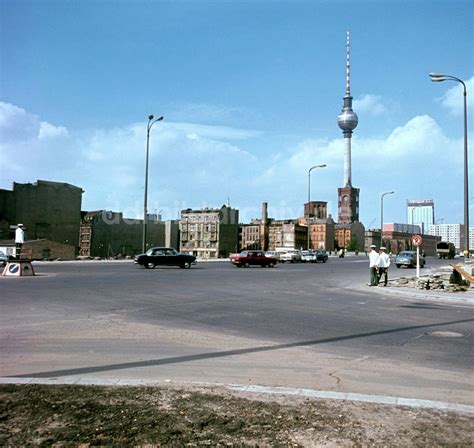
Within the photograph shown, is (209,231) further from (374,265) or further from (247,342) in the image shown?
(247,342)

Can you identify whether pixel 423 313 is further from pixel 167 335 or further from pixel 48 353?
pixel 48 353

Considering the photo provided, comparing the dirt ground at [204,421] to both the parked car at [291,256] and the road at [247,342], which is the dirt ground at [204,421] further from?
the parked car at [291,256]

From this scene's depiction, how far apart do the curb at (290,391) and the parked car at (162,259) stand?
30150 mm

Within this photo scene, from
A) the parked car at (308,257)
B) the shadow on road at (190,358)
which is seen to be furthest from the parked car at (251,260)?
the shadow on road at (190,358)

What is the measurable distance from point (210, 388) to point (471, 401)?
282 cm

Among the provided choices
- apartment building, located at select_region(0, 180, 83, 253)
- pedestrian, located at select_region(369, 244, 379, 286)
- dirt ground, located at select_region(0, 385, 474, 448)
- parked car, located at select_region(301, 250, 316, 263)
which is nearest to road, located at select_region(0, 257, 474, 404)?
dirt ground, located at select_region(0, 385, 474, 448)

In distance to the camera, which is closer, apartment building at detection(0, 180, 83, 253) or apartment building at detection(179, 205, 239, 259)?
apartment building at detection(0, 180, 83, 253)

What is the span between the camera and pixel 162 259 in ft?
119

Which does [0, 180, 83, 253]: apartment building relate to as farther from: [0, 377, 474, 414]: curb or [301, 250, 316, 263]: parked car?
[0, 377, 474, 414]: curb

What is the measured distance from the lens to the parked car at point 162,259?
117ft

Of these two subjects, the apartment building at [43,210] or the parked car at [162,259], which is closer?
the parked car at [162,259]

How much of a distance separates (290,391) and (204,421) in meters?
1.31

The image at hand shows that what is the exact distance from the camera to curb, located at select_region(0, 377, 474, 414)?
16.0 feet

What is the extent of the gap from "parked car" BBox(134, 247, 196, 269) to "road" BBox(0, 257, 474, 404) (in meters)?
19.9
